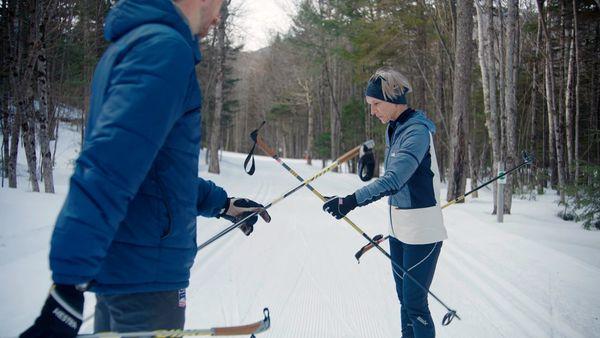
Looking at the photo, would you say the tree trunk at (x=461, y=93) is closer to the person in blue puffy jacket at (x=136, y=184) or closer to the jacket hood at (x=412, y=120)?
the jacket hood at (x=412, y=120)

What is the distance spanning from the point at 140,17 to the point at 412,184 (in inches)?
88.3

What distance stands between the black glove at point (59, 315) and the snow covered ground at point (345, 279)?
252 centimetres

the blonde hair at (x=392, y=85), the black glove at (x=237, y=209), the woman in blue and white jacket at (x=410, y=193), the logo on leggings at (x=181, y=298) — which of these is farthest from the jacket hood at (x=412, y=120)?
the logo on leggings at (x=181, y=298)

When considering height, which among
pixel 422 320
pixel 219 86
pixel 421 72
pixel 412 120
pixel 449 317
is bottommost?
pixel 449 317

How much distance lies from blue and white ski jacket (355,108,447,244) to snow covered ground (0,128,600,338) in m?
1.35

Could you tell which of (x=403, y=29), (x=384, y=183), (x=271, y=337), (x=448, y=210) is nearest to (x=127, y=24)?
(x=384, y=183)

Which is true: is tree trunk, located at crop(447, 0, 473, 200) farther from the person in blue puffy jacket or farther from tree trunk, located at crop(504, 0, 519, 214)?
the person in blue puffy jacket

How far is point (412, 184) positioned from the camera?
308cm

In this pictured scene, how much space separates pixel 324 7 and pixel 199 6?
85.4 ft

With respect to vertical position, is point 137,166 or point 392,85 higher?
point 392,85

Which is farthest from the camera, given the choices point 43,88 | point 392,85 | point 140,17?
point 43,88

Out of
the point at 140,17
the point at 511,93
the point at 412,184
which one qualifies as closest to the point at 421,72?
the point at 511,93

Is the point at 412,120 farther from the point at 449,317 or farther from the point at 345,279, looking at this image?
the point at 345,279

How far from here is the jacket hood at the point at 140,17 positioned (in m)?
1.42
